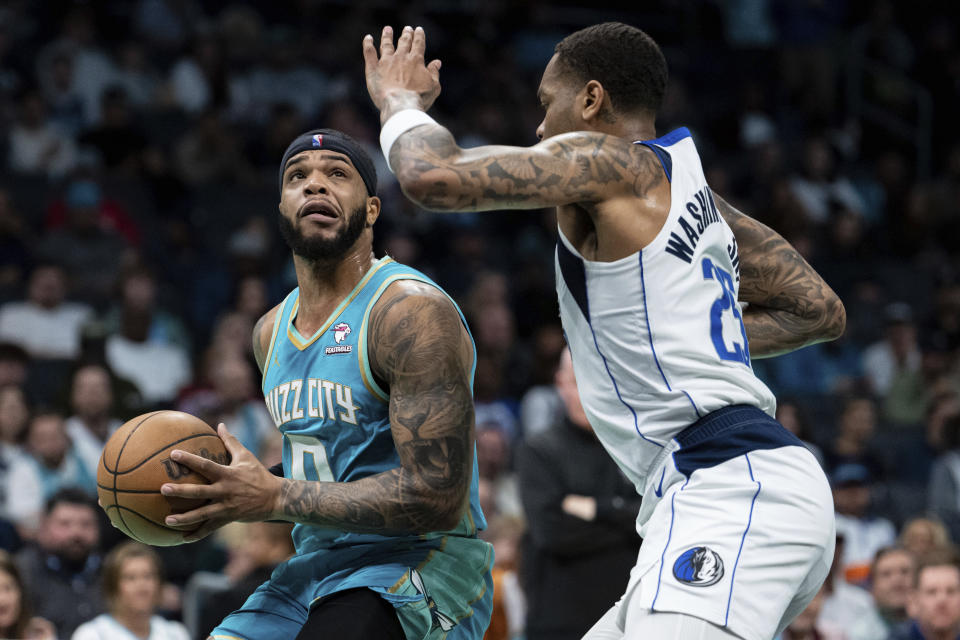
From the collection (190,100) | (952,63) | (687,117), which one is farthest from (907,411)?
(190,100)

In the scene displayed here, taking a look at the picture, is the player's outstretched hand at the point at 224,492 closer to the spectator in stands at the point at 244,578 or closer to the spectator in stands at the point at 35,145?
the spectator in stands at the point at 244,578

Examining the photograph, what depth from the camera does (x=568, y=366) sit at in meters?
7.26

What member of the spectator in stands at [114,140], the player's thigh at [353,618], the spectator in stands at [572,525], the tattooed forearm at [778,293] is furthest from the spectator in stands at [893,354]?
the player's thigh at [353,618]

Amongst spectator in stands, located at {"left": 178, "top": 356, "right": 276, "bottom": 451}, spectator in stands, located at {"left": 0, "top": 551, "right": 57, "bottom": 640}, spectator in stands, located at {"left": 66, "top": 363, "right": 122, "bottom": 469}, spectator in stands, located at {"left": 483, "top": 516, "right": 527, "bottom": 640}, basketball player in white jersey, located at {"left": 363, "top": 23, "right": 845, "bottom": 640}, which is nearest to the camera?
basketball player in white jersey, located at {"left": 363, "top": 23, "right": 845, "bottom": 640}

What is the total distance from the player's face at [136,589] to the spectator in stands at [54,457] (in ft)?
6.29

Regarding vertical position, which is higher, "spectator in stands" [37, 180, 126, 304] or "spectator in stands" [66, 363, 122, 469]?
"spectator in stands" [37, 180, 126, 304]

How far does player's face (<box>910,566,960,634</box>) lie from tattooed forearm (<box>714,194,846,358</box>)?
12.2ft

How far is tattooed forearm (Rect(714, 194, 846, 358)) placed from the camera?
455 cm

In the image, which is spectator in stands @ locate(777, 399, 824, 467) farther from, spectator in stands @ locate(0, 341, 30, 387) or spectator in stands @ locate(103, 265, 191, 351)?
spectator in stands @ locate(0, 341, 30, 387)

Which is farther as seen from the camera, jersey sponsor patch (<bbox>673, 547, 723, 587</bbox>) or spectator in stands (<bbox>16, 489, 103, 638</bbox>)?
spectator in stands (<bbox>16, 489, 103, 638</bbox>)

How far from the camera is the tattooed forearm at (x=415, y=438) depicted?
13.3 feet

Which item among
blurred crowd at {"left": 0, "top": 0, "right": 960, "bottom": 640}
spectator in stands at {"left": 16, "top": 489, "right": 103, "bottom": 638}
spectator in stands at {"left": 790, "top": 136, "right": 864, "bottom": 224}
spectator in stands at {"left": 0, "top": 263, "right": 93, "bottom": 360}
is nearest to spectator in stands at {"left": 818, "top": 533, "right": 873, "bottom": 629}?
blurred crowd at {"left": 0, "top": 0, "right": 960, "bottom": 640}

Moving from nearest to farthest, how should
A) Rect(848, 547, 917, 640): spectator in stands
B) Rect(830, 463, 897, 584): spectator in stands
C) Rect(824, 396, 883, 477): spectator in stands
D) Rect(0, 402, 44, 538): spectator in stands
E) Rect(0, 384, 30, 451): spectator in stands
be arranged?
Rect(848, 547, 917, 640): spectator in stands < Rect(0, 402, 44, 538): spectator in stands < Rect(0, 384, 30, 451): spectator in stands < Rect(830, 463, 897, 584): spectator in stands < Rect(824, 396, 883, 477): spectator in stands

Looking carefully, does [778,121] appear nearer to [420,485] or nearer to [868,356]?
[868,356]
